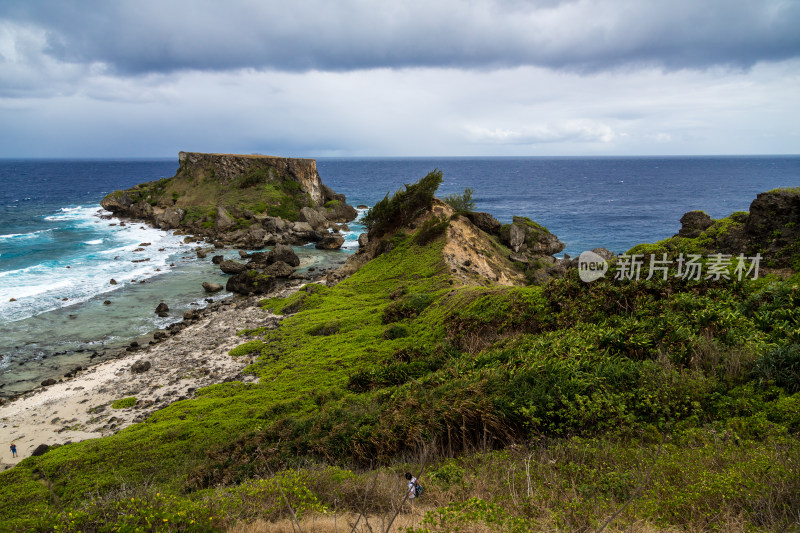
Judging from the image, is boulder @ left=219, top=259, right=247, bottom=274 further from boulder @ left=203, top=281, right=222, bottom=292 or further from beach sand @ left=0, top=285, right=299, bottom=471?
beach sand @ left=0, top=285, right=299, bottom=471

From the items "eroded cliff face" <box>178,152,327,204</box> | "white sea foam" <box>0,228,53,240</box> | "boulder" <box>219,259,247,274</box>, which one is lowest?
"boulder" <box>219,259,247,274</box>

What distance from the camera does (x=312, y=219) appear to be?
63156 mm

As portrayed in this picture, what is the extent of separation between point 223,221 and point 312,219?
12.7 metres

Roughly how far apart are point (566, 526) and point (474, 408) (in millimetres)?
4321

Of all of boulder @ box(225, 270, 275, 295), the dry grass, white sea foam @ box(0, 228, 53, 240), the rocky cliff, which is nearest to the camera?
the dry grass

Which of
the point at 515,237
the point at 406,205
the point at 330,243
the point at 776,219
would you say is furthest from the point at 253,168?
the point at 776,219

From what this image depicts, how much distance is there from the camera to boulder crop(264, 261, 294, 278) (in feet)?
137

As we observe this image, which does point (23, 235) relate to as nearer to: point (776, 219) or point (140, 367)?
point (140, 367)

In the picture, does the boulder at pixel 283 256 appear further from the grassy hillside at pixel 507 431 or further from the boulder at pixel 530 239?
the grassy hillside at pixel 507 431

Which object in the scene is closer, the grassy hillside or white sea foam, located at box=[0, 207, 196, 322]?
the grassy hillside

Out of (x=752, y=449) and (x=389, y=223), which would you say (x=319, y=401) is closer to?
(x=752, y=449)

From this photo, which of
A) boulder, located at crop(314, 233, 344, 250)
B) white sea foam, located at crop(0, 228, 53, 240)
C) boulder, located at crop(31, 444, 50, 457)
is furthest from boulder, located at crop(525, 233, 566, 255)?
white sea foam, located at crop(0, 228, 53, 240)

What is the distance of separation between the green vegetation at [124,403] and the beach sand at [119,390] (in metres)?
0.21

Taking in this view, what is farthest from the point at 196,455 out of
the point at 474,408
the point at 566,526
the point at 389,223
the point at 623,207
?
the point at 623,207
